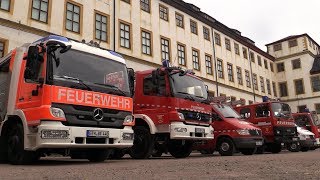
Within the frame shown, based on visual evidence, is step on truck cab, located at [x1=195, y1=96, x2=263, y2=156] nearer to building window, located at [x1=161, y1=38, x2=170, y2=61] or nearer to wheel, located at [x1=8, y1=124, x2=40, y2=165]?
wheel, located at [x1=8, y1=124, x2=40, y2=165]

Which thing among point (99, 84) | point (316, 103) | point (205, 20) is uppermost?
point (205, 20)

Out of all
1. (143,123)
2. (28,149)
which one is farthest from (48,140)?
(143,123)

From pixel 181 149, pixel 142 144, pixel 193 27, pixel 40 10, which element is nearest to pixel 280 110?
pixel 181 149

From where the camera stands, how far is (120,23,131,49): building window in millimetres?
22062

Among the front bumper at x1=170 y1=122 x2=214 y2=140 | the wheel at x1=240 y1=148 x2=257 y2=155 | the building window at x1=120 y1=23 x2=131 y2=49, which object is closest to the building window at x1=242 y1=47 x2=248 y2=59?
the building window at x1=120 y1=23 x2=131 y2=49

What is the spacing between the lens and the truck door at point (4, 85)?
8039 mm

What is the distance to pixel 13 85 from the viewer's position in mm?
7867

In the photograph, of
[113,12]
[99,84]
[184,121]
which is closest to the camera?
[99,84]

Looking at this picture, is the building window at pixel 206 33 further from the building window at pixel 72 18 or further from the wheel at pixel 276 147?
the wheel at pixel 276 147

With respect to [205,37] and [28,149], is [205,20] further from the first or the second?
[28,149]

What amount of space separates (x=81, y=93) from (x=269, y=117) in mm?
9537

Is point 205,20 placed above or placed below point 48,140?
above

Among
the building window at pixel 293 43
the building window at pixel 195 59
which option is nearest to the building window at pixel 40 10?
the building window at pixel 195 59

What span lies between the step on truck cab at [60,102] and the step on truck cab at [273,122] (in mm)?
7984
